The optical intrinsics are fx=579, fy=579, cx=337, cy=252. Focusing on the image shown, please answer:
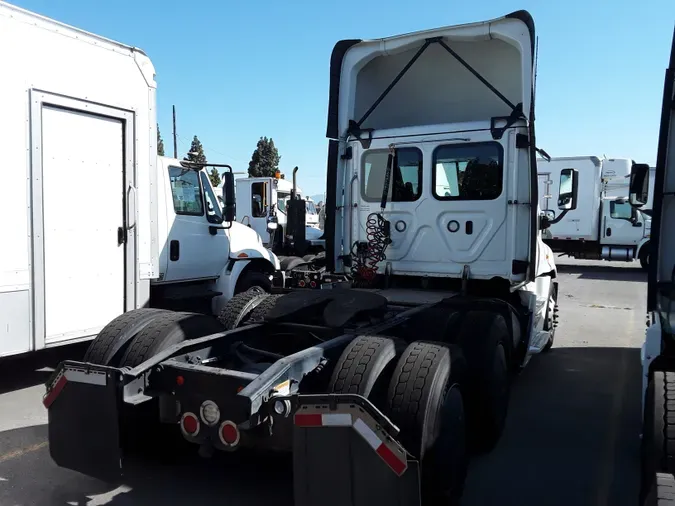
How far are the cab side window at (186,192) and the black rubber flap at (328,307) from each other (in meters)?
3.32

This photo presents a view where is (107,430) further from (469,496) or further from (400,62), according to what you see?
(400,62)

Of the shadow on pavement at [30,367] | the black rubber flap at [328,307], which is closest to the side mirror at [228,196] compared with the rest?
the shadow on pavement at [30,367]

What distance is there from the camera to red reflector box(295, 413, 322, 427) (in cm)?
273

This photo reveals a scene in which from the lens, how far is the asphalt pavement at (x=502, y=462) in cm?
369

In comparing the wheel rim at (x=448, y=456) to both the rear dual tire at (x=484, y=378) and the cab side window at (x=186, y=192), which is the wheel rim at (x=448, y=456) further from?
the cab side window at (x=186, y=192)

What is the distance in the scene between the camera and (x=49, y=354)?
7.07 meters

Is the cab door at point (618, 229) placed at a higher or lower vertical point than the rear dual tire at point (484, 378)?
higher

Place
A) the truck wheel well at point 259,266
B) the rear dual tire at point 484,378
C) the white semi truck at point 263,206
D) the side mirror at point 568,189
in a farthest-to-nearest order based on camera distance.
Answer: the white semi truck at point 263,206 → the truck wheel well at point 259,266 → the side mirror at point 568,189 → the rear dual tire at point 484,378

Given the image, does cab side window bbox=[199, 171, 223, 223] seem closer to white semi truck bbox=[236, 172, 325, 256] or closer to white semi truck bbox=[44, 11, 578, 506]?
white semi truck bbox=[44, 11, 578, 506]

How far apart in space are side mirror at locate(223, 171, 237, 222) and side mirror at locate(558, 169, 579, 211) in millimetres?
3855

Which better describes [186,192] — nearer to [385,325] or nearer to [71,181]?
[71,181]

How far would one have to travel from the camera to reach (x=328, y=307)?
4.29m

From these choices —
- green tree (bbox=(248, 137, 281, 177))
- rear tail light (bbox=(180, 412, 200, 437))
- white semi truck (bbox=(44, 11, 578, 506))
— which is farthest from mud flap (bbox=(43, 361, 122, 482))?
A: green tree (bbox=(248, 137, 281, 177))

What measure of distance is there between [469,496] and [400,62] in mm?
4523
